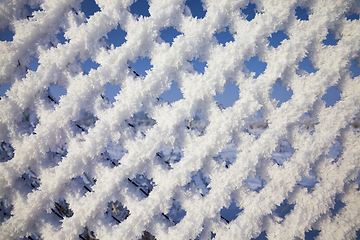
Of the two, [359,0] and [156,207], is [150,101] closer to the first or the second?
[156,207]

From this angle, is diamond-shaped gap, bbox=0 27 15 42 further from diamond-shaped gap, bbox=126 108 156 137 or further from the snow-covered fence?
diamond-shaped gap, bbox=126 108 156 137

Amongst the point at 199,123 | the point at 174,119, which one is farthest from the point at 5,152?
the point at 199,123

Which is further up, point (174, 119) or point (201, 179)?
point (174, 119)

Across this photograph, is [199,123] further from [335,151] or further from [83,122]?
[335,151]

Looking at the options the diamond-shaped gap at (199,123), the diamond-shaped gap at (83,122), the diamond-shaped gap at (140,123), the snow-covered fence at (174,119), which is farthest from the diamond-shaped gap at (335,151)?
the diamond-shaped gap at (83,122)

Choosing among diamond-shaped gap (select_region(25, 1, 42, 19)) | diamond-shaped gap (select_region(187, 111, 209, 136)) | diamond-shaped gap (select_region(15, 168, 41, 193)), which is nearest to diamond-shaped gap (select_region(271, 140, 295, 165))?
diamond-shaped gap (select_region(187, 111, 209, 136))

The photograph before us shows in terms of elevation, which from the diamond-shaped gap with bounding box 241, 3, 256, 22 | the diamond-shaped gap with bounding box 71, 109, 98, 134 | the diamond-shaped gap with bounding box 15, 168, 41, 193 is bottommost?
the diamond-shaped gap with bounding box 15, 168, 41, 193
